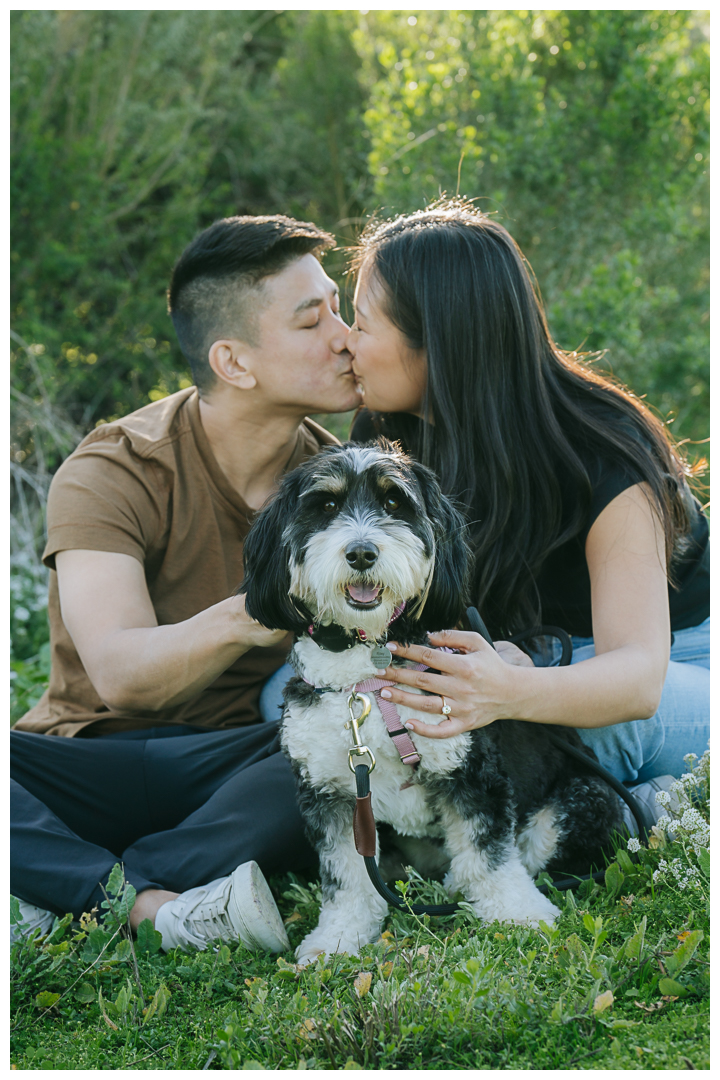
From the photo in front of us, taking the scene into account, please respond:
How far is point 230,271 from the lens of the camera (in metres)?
3.85

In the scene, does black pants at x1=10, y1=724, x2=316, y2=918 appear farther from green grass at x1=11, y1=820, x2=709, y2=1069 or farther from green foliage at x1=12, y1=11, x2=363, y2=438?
green foliage at x1=12, y1=11, x2=363, y2=438

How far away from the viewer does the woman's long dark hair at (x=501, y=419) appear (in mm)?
3012

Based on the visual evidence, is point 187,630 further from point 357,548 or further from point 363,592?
point 357,548

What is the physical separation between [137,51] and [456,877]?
8487 millimetres

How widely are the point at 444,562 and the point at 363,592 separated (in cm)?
32

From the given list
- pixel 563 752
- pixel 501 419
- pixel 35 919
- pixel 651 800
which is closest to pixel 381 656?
pixel 563 752

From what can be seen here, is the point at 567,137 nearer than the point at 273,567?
No

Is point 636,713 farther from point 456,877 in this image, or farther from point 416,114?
point 416,114

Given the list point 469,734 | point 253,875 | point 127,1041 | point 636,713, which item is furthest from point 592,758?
point 127,1041

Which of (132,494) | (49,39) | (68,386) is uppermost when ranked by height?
(49,39)

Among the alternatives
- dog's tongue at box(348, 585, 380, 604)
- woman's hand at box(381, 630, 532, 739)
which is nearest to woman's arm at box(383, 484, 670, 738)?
woman's hand at box(381, 630, 532, 739)

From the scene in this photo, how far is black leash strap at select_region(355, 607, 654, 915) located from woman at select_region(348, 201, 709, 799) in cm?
10

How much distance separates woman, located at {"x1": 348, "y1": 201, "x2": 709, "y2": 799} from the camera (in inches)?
112

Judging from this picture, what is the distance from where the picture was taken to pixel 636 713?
2.79 m
